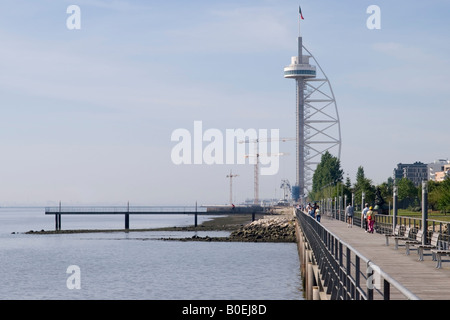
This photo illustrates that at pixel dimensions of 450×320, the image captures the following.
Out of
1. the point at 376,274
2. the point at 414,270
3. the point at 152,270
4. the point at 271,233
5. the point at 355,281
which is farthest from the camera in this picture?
the point at 271,233

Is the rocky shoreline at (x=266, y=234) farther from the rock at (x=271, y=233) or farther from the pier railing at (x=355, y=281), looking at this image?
the pier railing at (x=355, y=281)

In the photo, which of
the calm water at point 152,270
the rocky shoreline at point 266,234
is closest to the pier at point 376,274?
→ the calm water at point 152,270

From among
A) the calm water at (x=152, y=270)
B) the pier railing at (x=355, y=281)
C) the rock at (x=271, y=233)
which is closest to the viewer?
the pier railing at (x=355, y=281)

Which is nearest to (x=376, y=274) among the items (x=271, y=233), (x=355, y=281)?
(x=355, y=281)

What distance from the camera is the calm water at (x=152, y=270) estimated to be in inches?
1804

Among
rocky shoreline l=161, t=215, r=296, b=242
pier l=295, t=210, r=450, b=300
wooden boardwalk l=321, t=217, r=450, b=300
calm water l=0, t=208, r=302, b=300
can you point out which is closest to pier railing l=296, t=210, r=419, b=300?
pier l=295, t=210, r=450, b=300

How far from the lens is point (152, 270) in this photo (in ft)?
199

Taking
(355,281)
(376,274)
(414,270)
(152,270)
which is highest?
(376,274)

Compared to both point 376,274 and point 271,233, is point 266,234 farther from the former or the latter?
point 376,274

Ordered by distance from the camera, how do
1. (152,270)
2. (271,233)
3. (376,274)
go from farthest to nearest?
(271,233), (152,270), (376,274)

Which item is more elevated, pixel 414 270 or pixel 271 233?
pixel 414 270

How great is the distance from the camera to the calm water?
Result: 4581 centimetres

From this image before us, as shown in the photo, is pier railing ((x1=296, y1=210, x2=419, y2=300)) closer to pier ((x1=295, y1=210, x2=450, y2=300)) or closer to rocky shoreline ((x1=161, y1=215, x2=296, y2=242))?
pier ((x1=295, y1=210, x2=450, y2=300))
